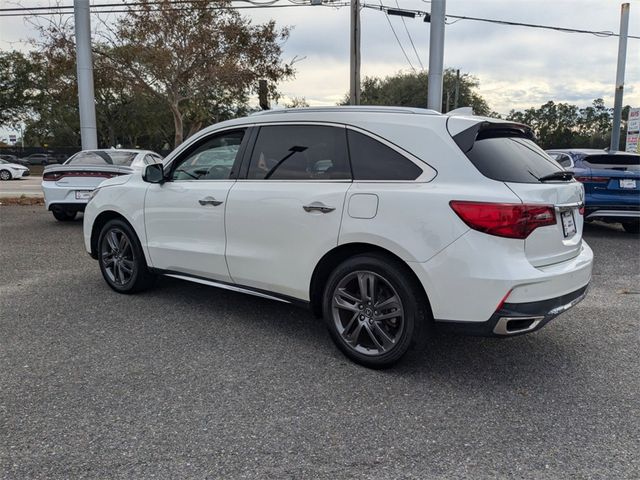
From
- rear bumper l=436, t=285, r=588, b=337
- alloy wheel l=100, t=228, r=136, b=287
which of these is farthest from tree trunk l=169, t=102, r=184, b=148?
rear bumper l=436, t=285, r=588, b=337

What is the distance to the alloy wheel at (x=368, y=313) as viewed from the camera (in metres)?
3.39

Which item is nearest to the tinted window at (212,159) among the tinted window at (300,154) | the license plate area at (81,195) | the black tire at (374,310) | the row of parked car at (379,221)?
the row of parked car at (379,221)

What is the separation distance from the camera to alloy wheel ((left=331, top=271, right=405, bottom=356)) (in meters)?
3.39

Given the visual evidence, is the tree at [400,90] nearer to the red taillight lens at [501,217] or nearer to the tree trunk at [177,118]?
the tree trunk at [177,118]

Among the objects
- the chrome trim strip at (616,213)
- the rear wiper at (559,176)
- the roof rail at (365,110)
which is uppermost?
the roof rail at (365,110)

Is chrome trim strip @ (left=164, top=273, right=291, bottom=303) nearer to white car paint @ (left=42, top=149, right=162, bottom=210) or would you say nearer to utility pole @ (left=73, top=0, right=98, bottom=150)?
white car paint @ (left=42, top=149, right=162, bottom=210)

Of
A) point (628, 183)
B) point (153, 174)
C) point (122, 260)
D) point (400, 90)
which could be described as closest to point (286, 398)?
point (153, 174)

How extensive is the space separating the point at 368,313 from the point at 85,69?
1208cm

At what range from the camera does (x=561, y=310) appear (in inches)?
127

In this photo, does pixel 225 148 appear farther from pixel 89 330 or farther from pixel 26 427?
pixel 26 427

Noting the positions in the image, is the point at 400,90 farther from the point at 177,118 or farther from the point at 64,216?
the point at 64,216

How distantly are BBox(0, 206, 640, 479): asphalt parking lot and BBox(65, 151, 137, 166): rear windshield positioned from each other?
5.27 meters

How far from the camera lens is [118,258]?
5281 millimetres

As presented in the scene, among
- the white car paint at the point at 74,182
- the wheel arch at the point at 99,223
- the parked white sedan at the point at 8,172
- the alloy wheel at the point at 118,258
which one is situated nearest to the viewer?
the alloy wheel at the point at 118,258
